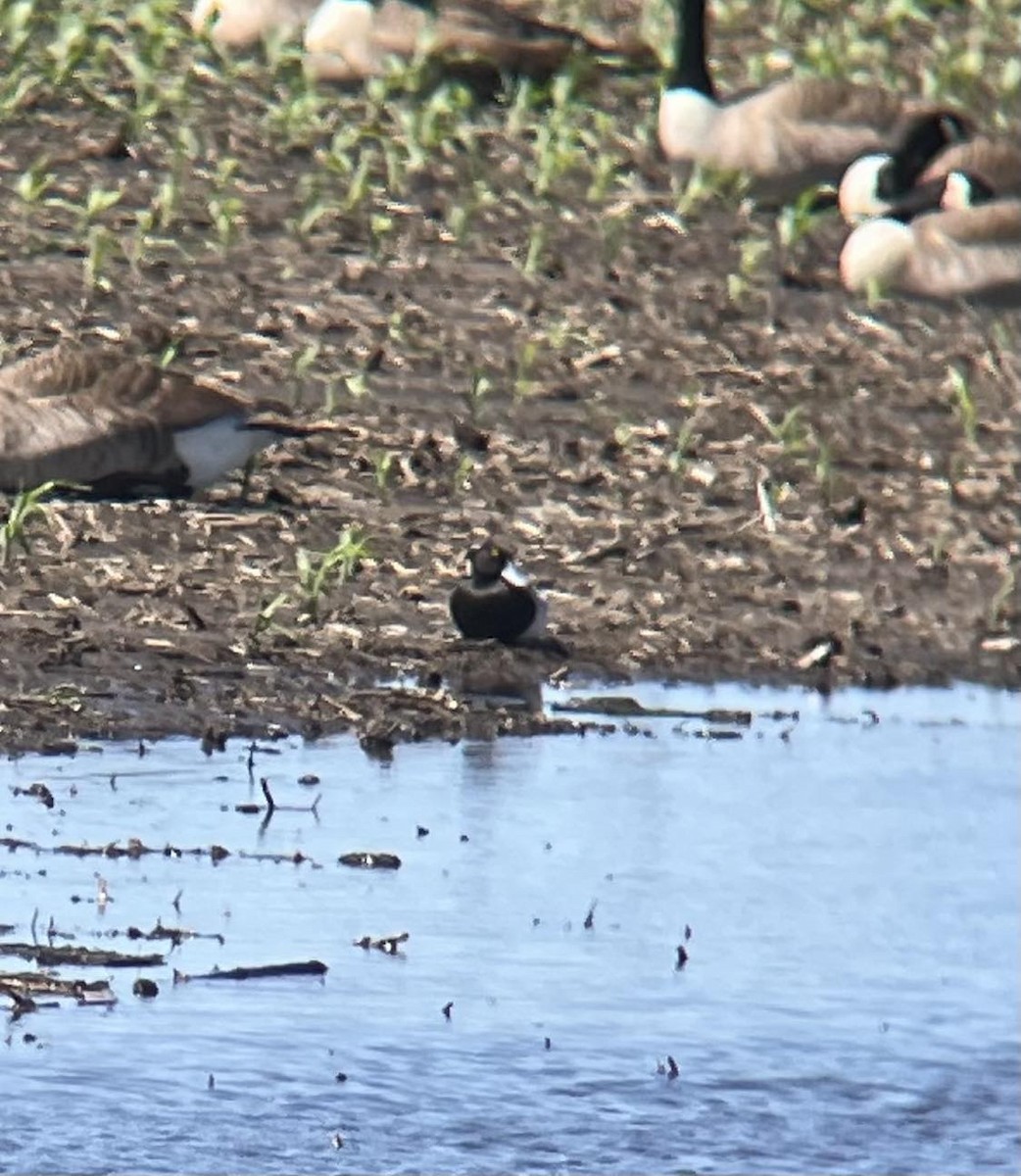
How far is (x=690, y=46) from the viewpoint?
18109mm

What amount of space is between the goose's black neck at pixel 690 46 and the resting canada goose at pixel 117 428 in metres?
6.13

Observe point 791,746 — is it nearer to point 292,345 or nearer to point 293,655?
point 293,655

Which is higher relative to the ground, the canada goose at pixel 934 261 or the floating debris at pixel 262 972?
the canada goose at pixel 934 261

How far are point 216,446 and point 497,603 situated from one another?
6.20ft

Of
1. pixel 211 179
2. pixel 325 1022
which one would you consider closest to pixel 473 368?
pixel 211 179

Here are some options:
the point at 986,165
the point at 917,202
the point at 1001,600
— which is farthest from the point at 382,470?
the point at 986,165

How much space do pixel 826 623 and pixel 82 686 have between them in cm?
276

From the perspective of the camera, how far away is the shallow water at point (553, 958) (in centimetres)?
639

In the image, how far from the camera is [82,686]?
9.85 metres

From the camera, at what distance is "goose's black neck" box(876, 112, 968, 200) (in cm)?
1678

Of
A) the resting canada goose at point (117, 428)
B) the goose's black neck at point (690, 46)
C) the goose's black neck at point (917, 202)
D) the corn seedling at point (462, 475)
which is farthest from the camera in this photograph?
the goose's black neck at point (690, 46)

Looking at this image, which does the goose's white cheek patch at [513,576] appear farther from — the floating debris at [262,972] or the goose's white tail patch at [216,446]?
the floating debris at [262,972]

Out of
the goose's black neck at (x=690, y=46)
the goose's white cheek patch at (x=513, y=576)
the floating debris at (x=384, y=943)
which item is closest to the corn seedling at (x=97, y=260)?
the goose's white cheek patch at (x=513, y=576)

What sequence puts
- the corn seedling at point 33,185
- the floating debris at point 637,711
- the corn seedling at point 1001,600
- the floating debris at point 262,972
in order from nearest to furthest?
1. the floating debris at point 262,972
2. the floating debris at point 637,711
3. the corn seedling at point 1001,600
4. the corn seedling at point 33,185
